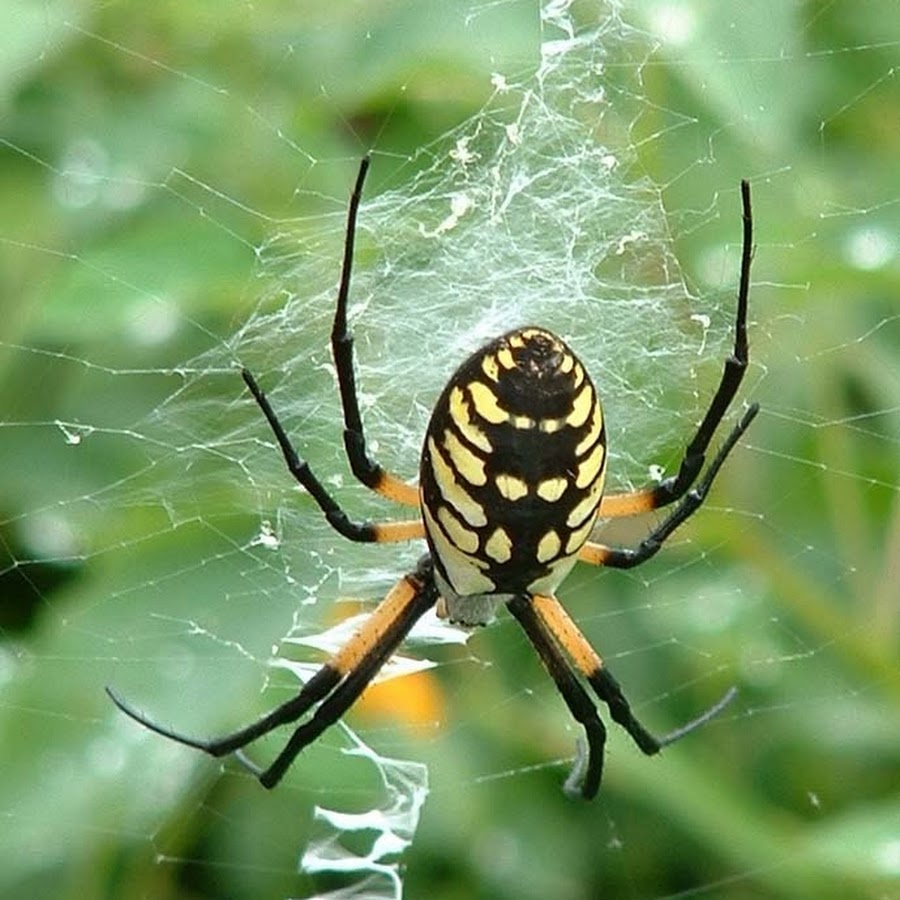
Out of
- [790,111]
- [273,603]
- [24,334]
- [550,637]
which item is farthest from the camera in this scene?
[550,637]

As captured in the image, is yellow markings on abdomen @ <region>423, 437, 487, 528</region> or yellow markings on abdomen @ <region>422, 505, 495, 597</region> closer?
yellow markings on abdomen @ <region>423, 437, 487, 528</region>

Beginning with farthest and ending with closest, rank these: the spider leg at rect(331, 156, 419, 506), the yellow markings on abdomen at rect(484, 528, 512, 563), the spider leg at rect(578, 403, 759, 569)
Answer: the spider leg at rect(578, 403, 759, 569)
the yellow markings on abdomen at rect(484, 528, 512, 563)
the spider leg at rect(331, 156, 419, 506)

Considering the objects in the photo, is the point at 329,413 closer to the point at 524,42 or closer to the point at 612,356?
the point at 612,356

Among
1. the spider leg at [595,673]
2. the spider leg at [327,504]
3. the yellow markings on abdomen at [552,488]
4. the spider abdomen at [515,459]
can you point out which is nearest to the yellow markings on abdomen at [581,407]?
the spider abdomen at [515,459]

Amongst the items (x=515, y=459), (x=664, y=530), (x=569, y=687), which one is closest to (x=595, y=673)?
(x=569, y=687)

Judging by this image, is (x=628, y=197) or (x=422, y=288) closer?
(x=628, y=197)

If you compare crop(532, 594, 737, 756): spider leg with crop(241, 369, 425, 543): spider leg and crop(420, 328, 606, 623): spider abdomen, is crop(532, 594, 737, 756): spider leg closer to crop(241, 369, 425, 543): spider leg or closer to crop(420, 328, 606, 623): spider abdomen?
crop(241, 369, 425, 543): spider leg

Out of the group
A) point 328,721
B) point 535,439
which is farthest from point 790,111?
A: point 328,721

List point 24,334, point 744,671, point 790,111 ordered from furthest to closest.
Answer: point 744,671 → point 24,334 → point 790,111

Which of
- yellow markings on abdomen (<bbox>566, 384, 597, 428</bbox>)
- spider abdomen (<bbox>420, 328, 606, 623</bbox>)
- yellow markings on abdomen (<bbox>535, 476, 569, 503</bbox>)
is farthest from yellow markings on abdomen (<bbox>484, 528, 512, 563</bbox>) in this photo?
yellow markings on abdomen (<bbox>566, 384, 597, 428</bbox>)
